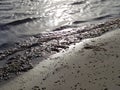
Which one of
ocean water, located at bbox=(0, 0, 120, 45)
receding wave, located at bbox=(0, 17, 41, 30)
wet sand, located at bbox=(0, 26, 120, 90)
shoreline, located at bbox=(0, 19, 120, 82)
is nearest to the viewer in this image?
wet sand, located at bbox=(0, 26, 120, 90)

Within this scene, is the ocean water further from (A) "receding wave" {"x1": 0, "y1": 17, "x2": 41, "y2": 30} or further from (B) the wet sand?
(B) the wet sand

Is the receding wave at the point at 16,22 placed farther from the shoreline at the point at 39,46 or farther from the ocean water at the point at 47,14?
the shoreline at the point at 39,46

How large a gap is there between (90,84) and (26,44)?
442cm

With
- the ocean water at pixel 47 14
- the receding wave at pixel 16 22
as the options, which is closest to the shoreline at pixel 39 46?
the ocean water at pixel 47 14

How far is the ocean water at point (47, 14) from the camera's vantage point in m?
12.8

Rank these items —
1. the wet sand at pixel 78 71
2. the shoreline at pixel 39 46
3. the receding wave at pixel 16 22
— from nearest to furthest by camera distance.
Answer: the wet sand at pixel 78 71 < the shoreline at pixel 39 46 < the receding wave at pixel 16 22

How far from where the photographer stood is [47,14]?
1471 cm

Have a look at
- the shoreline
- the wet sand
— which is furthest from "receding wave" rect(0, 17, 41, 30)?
the wet sand

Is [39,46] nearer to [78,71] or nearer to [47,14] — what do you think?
[78,71]

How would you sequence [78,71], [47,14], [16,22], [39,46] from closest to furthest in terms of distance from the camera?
[78,71]
[39,46]
[16,22]
[47,14]

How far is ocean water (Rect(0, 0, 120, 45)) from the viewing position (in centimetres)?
1277

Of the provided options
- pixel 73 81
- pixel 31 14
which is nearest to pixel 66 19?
pixel 31 14

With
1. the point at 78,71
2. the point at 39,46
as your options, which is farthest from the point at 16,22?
the point at 78,71

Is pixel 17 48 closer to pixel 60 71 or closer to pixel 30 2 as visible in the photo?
pixel 60 71
